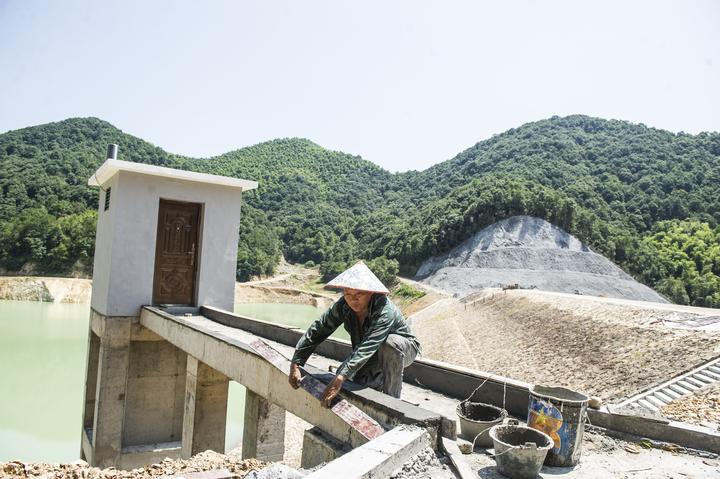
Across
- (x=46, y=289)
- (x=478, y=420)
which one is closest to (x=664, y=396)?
(x=478, y=420)

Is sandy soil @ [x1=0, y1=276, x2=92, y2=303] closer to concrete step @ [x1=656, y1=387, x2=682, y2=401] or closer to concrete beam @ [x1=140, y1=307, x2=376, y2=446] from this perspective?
concrete beam @ [x1=140, y1=307, x2=376, y2=446]

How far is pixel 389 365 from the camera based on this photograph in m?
3.78

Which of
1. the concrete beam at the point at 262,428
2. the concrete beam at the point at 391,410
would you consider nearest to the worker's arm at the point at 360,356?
the concrete beam at the point at 391,410

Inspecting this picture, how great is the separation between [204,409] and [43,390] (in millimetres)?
9761

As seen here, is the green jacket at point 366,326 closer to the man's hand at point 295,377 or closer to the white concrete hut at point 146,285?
the man's hand at point 295,377

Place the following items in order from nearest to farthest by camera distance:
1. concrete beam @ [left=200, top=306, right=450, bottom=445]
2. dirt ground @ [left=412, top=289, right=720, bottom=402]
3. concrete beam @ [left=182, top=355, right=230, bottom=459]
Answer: concrete beam @ [left=200, top=306, right=450, bottom=445] < concrete beam @ [left=182, top=355, right=230, bottom=459] < dirt ground @ [left=412, top=289, right=720, bottom=402]

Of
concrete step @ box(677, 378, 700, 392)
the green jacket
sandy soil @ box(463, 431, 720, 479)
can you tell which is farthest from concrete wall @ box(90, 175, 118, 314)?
concrete step @ box(677, 378, 700, 392)

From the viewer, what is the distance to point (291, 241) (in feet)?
230

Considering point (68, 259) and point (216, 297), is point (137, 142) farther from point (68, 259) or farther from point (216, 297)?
point (216, 297)

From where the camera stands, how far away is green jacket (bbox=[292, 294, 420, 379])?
11.6 feet

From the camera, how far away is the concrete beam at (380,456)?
243 centimetres

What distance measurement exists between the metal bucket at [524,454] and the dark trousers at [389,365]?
0.82 m

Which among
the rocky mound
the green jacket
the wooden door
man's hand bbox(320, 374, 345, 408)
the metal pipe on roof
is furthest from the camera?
the rocky mound

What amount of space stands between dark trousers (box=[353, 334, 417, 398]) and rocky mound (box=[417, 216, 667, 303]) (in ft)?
113
